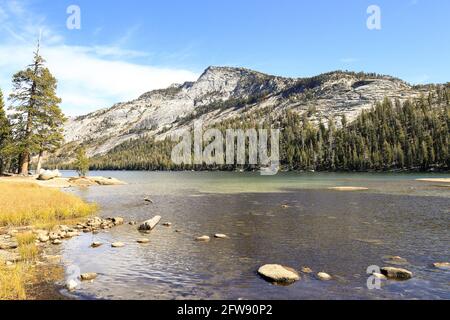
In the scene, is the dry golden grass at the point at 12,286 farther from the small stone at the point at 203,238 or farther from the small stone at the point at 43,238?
the small stone at the point at 203,238

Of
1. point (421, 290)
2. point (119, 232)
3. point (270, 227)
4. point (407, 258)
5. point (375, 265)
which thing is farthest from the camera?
point (270, 227)

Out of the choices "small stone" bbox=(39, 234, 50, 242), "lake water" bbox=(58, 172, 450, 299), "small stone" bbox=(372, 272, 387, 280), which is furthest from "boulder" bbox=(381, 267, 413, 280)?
"small stone" bbox=(39, 234, 50, 242)

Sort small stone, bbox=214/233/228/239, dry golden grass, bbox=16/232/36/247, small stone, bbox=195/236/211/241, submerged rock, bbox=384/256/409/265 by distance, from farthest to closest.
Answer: small stone, bbox=214/233/228/239
small stone, bbox=195/236/211/241
dry golden grass, bbox=16/232/36/247
submerged rock, bbox=384/256/409/265

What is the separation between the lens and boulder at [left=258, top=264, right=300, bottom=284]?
16.1m

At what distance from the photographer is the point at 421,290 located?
1495cm

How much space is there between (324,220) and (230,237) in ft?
39.6

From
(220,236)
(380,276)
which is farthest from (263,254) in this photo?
(380,276)

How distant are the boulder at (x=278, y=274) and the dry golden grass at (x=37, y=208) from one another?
20.7 meters

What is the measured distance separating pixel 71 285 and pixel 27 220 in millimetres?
18679

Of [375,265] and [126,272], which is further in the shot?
[375,265]

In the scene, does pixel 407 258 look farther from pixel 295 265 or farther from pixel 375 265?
pixel 295 265

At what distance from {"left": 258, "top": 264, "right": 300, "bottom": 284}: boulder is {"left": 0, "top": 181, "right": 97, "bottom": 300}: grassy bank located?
34.2ft

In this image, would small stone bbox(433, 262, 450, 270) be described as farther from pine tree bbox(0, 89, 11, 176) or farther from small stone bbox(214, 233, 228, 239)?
pine tree bbox(0, 89, 11, 176)
